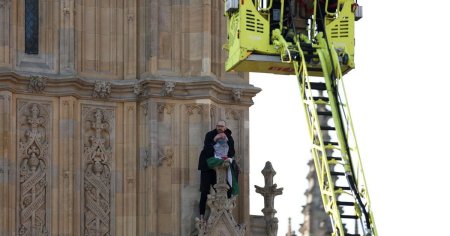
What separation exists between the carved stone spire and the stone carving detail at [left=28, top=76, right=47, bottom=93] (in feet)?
13.3

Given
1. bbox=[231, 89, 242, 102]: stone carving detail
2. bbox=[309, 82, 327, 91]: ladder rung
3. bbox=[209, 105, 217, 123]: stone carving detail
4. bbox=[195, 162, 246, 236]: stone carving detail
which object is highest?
bbox=[231, 89, 242, 102]: stone carving detail

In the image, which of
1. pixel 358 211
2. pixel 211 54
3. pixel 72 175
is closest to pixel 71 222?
pixel 72 175

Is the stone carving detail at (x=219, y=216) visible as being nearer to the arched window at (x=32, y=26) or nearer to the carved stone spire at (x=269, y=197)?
the carved stone spire at (x=269, y=197)

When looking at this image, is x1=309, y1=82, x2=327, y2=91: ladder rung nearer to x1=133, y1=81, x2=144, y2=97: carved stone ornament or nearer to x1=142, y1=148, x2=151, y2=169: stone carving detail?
x1=142, y1=148, x2=151, y2=169: stone carving detail

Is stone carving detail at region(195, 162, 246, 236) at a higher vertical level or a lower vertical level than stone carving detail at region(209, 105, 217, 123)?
lower

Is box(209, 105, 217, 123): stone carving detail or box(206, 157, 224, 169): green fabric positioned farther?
box(209, 105, 217, 123): stone carving detail

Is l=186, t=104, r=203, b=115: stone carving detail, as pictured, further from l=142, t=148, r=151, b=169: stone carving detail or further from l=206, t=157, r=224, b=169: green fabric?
l=206, t=157, r=224, b=169: green fabric

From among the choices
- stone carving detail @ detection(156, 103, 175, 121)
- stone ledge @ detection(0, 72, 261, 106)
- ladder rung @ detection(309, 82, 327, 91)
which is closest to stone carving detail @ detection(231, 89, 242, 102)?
stone ledge @ detection(0, 72, 261, 106)

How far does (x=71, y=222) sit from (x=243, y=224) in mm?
2831

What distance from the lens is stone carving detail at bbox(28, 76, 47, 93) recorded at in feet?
118

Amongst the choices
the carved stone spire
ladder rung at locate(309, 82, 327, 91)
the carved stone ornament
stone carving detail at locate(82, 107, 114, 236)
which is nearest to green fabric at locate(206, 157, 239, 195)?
the carved stone spire

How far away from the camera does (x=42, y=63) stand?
3641cm

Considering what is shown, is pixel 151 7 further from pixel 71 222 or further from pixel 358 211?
pixel 358 211

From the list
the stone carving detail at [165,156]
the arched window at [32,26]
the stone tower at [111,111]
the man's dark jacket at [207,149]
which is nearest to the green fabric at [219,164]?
the man's dark jacket at [207,149]
